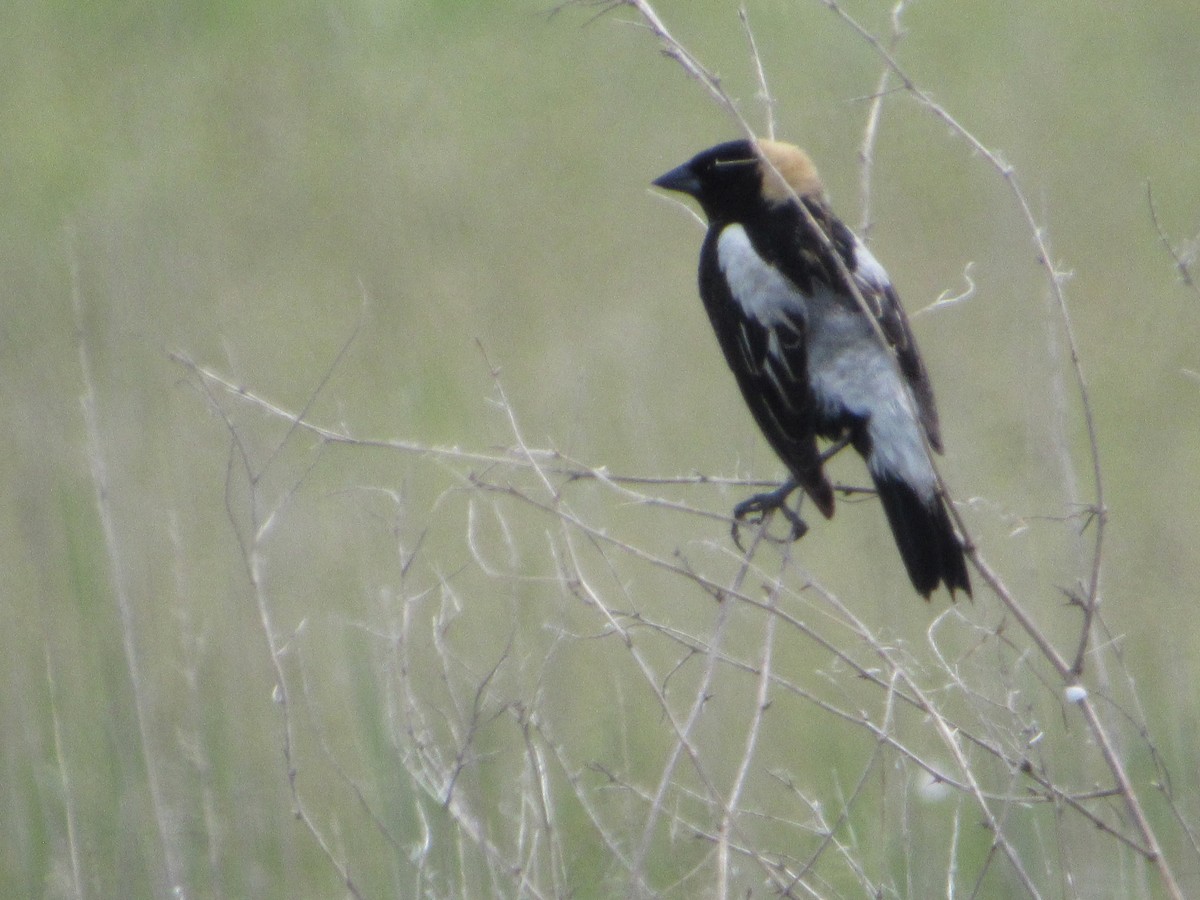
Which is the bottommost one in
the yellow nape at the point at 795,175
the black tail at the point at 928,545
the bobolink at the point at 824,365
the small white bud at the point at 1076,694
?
the small white bud at the point at 1076,694

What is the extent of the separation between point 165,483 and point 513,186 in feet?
10.2

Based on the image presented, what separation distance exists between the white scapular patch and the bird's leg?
32 centimetres

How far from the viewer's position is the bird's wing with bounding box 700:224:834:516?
3.12 m

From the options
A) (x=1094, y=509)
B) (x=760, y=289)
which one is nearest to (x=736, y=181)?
(x=760, y=289)

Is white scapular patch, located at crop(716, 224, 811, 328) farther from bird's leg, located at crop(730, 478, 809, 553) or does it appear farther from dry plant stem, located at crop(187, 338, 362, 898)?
dry plant stem, located at crop(187, 338, 362, 898)

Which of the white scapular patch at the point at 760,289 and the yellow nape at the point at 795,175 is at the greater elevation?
the yellow nape at the point at 795,175

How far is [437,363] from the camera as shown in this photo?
19.9 feet

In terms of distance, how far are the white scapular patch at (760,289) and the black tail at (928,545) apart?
1.48 ft

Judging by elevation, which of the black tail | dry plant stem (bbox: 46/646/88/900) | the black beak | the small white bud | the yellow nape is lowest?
dry plant stem (bbox: 46/646/88/900)

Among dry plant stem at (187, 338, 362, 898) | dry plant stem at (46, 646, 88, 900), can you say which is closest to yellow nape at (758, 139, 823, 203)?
dry plant stem at (187, 338, 362, 898)

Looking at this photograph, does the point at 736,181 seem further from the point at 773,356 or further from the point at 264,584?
the point at 264,584

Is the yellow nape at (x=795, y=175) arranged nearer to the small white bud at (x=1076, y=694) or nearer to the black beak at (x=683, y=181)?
the black beak at (x=683, y=181)

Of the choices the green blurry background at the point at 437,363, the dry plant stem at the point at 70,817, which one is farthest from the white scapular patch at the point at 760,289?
the dry plant stem at the point at 70,817

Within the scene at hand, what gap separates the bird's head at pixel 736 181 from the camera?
3.44 m
